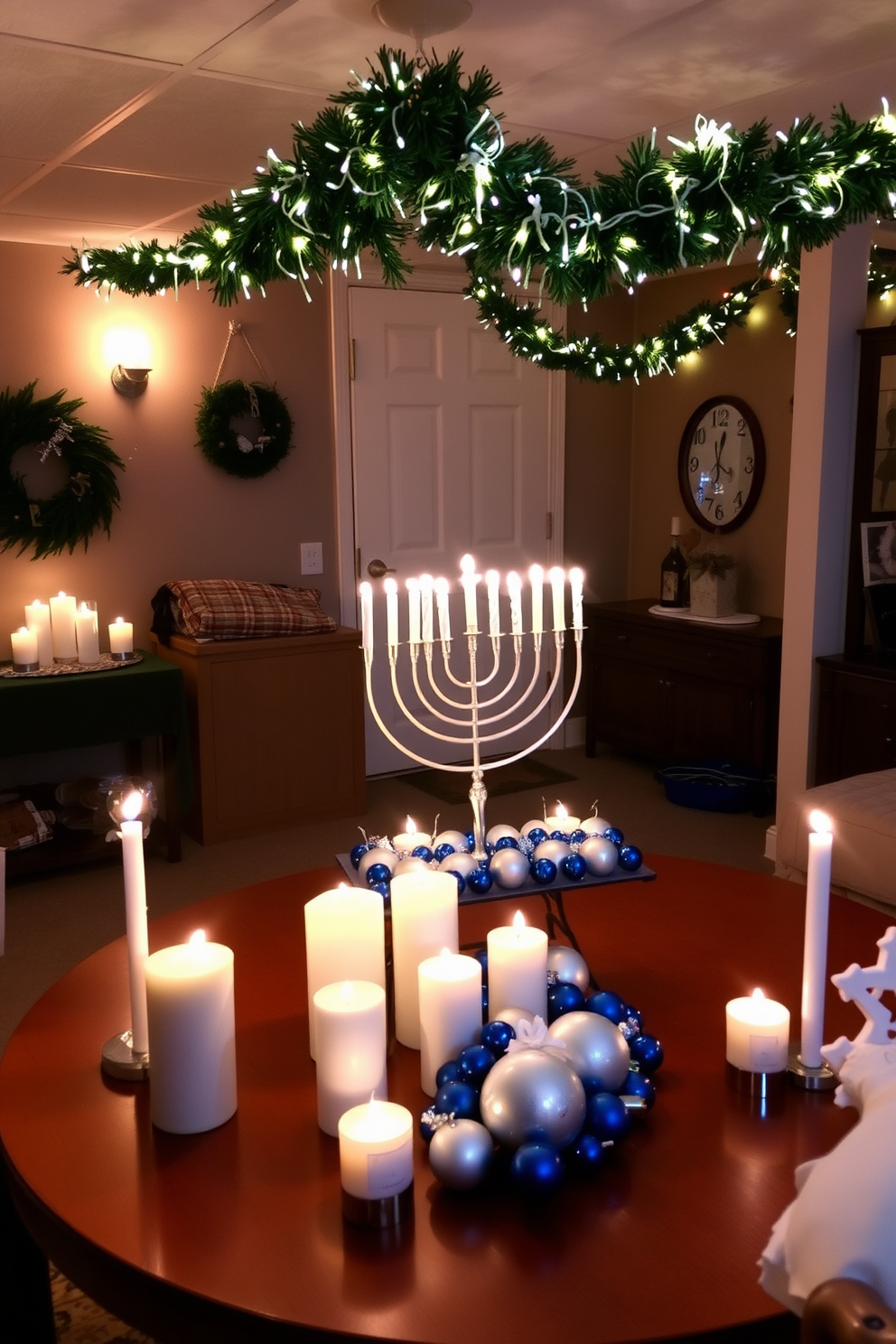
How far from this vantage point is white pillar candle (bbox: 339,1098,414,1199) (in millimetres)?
1099

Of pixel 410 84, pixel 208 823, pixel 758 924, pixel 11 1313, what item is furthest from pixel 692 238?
pixel 208 823

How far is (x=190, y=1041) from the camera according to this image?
4.10 ft

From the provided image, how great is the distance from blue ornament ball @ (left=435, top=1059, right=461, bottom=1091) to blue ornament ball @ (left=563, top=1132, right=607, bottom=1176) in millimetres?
149

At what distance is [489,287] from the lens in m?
2.84

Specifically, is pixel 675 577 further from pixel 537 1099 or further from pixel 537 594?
pixel 537 1099

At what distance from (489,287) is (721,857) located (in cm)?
225

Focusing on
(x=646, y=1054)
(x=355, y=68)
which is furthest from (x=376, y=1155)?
(x=355, y=68)

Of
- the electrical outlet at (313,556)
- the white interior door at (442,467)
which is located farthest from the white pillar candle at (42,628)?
the white interior door at (442,467)

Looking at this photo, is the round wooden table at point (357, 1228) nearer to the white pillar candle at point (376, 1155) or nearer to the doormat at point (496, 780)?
the white pillar candle at point (376, 1155)

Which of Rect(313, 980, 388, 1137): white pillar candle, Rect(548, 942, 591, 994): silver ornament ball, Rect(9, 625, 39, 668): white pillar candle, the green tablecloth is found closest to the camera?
Rect(313, 980, 388, 1137): white pillar candle

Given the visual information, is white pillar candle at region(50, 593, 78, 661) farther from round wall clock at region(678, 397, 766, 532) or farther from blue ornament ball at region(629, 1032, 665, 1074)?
blue ornament ball at region(629, 1032, 665, 1074)

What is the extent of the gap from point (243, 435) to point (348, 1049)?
3.80 metres

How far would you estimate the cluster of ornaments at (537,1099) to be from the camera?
114 cm

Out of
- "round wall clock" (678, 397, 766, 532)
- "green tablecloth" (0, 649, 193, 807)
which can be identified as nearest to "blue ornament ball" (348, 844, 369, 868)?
"green tablecloth" (0, 649, 193, 807)
